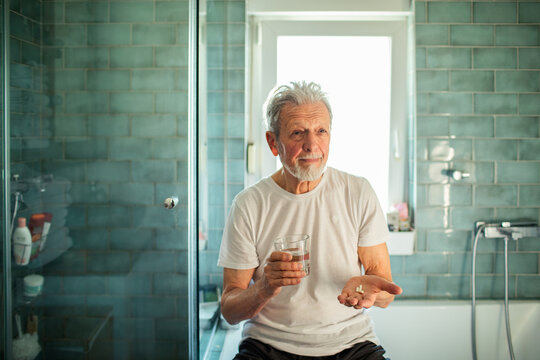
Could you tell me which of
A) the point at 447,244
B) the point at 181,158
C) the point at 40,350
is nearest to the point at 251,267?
the point at 181,158

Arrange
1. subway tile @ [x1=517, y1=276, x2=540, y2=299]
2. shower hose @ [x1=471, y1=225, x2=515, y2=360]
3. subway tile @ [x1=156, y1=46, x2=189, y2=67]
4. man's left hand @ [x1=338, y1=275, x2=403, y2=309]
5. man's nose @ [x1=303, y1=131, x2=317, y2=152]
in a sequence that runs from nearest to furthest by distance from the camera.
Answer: man's left hand @ [x1=338, y1=275, x2=403, y2=309]
subway tile @ [x1=156, y1=46, x2=189, y2=67]
man's nose @ [x1=303, y1=131, x2=317, y2=152]
shower hose @ [x1=471, y1=225, x2=515, y2=360]
subway tile @ [x1=517, y1=276, x2=540, y2=299]

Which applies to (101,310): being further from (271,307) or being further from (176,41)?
(176,41)

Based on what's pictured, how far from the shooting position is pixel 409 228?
2465mm

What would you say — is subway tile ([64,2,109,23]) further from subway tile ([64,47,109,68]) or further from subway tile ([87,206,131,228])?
subway tile ([87,206,131,228])

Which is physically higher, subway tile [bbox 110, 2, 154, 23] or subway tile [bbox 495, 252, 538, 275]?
subway tile [bbox 110, 2, 154, 23]

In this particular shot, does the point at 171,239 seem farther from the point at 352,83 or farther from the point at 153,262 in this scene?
the point at 352,83

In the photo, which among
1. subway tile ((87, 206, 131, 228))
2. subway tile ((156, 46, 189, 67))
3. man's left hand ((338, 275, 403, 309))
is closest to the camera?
subway tile ((87, 206, 131, 228))

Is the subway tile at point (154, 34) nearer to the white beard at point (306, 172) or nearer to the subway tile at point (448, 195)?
the white beard at point (306, 172)

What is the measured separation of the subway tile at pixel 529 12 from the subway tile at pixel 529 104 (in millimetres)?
428

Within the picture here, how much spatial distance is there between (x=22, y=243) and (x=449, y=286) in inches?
91.1

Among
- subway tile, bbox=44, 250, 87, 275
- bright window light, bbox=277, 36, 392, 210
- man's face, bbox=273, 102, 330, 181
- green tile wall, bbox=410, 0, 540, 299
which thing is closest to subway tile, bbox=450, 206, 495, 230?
green tile wall, bbox=410, 0, 540, 299

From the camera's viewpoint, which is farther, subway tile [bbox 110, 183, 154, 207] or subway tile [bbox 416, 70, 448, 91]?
subway tile [bbox 416, 70, 448, 91]

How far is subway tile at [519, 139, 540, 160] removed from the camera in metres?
2.46

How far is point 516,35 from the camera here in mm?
2428
